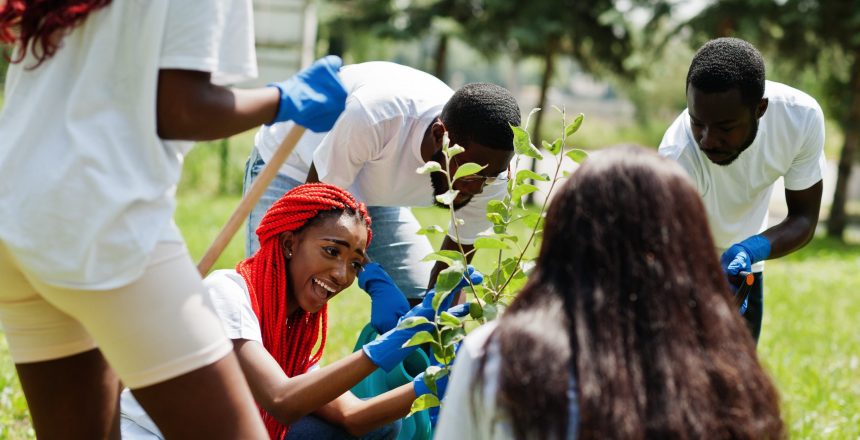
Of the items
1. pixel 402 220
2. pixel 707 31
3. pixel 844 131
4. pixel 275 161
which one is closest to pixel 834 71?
pixel 844 131

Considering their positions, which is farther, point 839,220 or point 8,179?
point 839,220

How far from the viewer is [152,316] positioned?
174cm

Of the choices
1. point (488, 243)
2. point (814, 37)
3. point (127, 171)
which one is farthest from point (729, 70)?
point (814, 37)

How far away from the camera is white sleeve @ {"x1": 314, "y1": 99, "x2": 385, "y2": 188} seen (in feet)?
10.2

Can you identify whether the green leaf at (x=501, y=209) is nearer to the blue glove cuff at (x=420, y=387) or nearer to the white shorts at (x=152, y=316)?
the blue glove cuff at (x=420, y=387)

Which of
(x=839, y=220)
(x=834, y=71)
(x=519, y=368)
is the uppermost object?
(x=519, y=368)

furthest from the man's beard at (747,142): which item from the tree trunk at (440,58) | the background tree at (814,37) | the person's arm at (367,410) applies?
the tree trunk at (440,58)

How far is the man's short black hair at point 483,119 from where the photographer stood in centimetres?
293

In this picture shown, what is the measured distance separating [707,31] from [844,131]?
2262 mm

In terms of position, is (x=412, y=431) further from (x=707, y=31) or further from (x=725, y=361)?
(x=707, y=31)

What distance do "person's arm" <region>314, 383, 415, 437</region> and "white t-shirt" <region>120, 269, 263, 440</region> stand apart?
298 mm

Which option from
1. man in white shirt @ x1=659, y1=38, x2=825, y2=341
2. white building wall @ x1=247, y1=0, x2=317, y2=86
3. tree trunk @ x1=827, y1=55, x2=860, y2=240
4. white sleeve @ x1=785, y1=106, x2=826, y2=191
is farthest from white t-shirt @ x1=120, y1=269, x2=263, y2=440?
tree trunk @ x1=827, y1=55, x2=860, y2=240

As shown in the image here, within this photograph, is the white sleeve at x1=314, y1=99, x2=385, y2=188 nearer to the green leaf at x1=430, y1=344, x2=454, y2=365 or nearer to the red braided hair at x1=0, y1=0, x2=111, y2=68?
the green leaf at x1=430, y1=344, x2=454, y2=365

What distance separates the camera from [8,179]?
171cm
